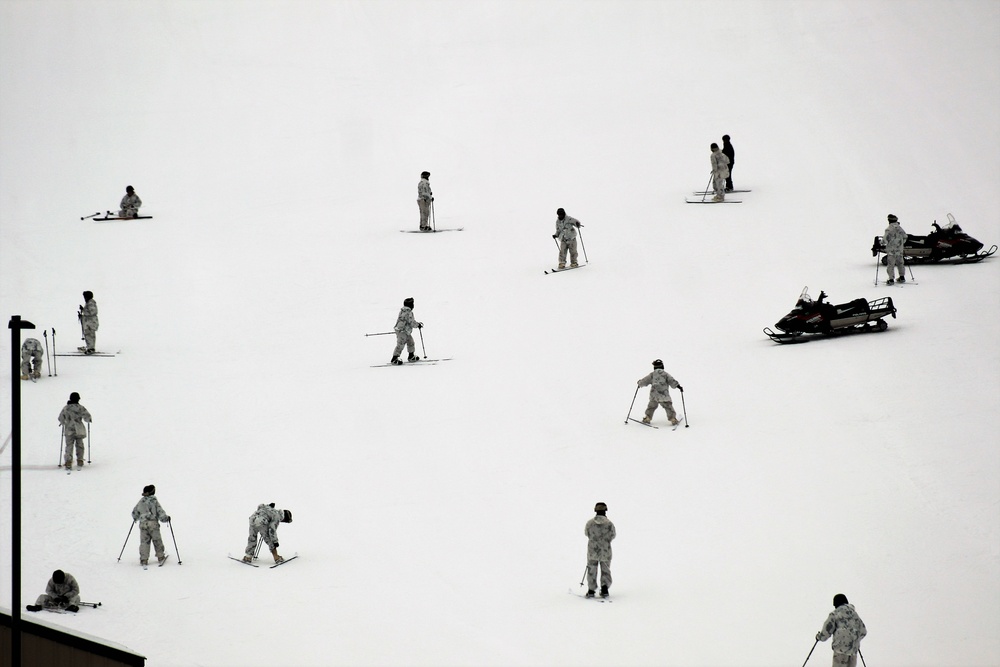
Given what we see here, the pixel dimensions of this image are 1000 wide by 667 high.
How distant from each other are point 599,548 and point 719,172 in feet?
55.1

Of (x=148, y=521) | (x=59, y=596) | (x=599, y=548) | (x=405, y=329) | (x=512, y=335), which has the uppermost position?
(x=405, y=329)

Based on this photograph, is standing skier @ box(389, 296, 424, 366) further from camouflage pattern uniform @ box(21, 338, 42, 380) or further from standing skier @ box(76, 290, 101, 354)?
camouflage pattern uniform @ box(21, 338, 42, 380)

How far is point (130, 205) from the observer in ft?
98.1

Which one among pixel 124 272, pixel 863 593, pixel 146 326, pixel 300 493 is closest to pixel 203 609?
pixel 300 493

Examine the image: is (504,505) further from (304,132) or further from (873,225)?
(304,132)

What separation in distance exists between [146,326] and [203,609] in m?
11.5

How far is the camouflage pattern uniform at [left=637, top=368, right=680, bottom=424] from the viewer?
1677 centimetres

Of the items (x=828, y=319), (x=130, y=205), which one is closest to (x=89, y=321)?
(x=130, y=205)

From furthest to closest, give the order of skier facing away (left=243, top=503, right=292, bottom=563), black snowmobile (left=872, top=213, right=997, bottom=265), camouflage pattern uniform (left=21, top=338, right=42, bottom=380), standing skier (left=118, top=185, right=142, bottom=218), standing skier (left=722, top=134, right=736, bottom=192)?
1. standing skier (left=118, top=185, right=142, bottom=218)
2. standing skier (left=722, top=134, right=736, bottom=192)
3. black snowmobile (left=872, top=213, right=997, bottom=265)
4. camouflage pattern uniform (left=21, top=338, right=42, bottom=380)
5. skier facing away (left=243, top=503, right=292, bottom=563)

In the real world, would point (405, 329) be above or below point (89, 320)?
below

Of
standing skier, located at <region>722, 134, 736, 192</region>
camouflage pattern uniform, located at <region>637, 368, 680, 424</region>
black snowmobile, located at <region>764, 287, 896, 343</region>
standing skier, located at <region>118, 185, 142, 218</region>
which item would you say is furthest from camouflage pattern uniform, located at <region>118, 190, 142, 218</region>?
camouflage pattern uniform, located at <region>637, 368, 680, 424</region>

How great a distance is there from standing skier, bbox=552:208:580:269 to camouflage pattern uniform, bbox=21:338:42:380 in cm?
1011

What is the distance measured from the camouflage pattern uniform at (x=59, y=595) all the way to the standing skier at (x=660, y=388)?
8.06m

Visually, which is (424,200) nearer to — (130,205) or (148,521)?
(130,205)
